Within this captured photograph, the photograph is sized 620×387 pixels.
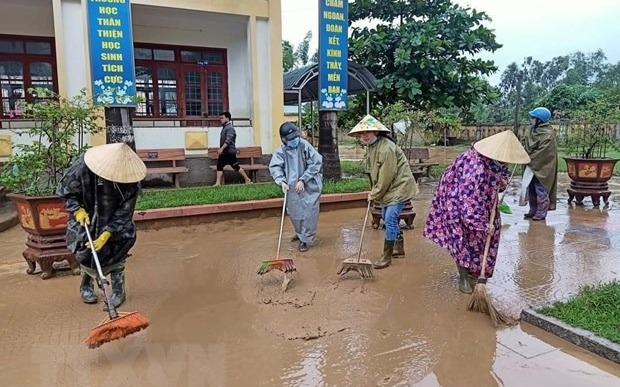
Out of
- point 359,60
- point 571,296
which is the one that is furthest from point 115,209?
point 359,60

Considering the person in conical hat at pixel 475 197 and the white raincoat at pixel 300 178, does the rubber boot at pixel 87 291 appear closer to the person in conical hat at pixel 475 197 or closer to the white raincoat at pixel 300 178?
the white raincoat at pixel 300 178

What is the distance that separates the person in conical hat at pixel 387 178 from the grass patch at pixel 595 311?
5.57 feet

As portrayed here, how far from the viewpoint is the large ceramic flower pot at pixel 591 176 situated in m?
7.96

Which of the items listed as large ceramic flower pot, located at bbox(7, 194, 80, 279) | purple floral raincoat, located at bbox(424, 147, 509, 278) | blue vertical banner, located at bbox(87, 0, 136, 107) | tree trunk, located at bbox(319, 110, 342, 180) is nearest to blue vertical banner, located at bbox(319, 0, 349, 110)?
tree trunk, located at bbox(319, 110, 342, 180)

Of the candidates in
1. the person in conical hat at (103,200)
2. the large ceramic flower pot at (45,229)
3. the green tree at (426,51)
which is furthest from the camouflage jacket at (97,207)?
the green tree at (426,51)

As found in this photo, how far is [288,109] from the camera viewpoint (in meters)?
24.0

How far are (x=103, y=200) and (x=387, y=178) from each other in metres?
2.68

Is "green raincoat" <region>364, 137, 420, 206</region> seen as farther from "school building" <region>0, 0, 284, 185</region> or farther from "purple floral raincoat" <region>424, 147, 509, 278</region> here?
"school building" <region>0, 0, 284, 185</region>

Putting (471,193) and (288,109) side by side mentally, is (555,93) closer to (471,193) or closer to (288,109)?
(288,109)

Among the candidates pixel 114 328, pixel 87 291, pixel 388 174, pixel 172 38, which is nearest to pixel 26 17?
pixel 172 38

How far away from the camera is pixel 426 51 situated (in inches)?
506

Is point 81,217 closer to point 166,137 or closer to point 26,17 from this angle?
point 166,137

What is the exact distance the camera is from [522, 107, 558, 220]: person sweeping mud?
7.13 metres

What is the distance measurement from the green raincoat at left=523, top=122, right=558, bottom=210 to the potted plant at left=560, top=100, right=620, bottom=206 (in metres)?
1.28
